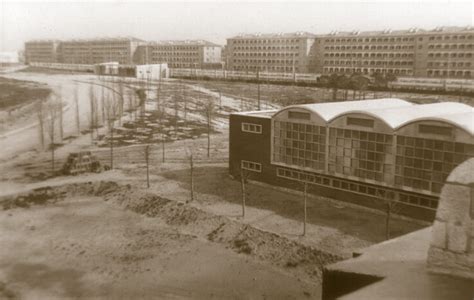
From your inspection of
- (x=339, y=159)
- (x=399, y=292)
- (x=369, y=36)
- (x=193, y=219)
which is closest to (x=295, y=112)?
(x=339, y=159)

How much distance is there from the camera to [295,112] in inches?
1028

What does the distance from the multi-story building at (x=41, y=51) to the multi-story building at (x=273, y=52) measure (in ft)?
219

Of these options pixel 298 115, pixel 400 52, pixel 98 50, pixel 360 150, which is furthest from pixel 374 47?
pixel 98 50

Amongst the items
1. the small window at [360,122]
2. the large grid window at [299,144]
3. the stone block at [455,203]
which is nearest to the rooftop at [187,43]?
the large grid window at [299,144]

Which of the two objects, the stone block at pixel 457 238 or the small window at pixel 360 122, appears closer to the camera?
the stone block at pixel 457 238

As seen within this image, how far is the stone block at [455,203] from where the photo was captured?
969 centimetres

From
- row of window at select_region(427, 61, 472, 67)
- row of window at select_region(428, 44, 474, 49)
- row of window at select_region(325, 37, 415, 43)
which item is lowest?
row of window at select_region(427, 61, 472, 67)

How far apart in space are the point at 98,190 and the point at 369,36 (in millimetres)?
67193

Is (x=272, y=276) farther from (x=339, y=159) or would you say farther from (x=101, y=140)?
(x=101, y=140)

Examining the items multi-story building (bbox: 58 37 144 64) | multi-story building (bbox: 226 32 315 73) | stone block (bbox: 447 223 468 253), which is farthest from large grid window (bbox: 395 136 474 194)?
multi-story building (bbox: 58 37 144 64)

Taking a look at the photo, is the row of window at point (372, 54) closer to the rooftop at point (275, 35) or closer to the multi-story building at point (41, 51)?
the rooftop at point (275, 35)

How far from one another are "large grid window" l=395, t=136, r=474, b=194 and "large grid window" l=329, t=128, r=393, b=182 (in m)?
0.50

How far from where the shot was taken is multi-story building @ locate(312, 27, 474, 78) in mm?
72875

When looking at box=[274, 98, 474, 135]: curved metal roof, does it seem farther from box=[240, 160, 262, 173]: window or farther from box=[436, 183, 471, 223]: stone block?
box=[436, 183, 471, 223]: stone block
